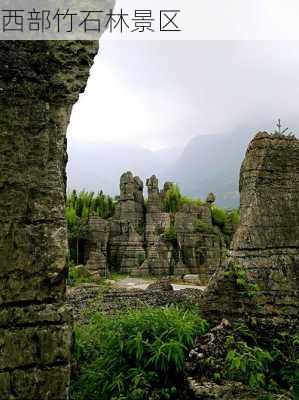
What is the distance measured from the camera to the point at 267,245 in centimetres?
621

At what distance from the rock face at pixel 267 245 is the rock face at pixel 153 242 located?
1624cm

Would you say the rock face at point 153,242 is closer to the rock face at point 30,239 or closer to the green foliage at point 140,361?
the green foliage at point 140,361

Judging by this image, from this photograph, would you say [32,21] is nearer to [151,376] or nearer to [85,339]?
[151,376]

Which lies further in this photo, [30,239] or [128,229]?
[128,229]

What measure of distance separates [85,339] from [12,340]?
273 cm

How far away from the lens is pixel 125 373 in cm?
403

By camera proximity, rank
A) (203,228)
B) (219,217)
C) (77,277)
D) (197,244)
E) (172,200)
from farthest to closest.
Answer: (172,200) → (219,217) → (203,228) → (197,244) → (77,277)

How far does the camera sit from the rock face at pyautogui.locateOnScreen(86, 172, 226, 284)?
24750mm

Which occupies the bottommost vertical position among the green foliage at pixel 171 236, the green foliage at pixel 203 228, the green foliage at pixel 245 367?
the green foliage at pixel 245 367

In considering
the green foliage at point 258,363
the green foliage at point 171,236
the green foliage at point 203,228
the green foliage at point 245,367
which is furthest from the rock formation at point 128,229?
the green foliage at point 245,367

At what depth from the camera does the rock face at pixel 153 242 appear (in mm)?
24750

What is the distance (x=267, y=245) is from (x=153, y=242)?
71.8 ft

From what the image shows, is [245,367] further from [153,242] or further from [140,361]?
[153,242]

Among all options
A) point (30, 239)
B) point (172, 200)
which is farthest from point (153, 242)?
point (30, 239)
